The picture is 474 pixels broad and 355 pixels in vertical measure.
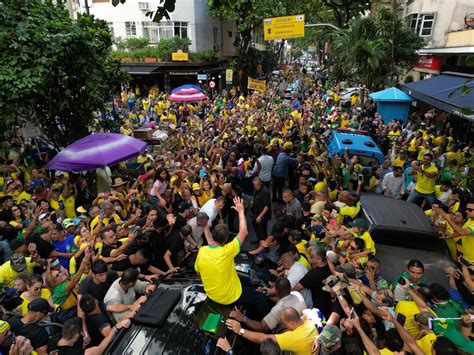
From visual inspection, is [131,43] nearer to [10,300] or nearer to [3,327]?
[10,300]

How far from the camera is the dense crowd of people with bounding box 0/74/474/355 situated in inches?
134

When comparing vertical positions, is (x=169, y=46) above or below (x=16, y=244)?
above

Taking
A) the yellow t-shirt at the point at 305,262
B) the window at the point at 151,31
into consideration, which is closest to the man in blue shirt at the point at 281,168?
the yellow t-shirt at the point at 305,262

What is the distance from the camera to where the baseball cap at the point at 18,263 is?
4547 mm

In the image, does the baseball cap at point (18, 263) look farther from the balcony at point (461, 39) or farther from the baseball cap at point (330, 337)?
the balcony at point (461, 39)

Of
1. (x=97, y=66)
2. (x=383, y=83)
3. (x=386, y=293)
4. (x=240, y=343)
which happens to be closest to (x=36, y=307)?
(x=240, y=343)

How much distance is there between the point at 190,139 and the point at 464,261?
31.5 ft

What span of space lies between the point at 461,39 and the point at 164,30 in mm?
21804

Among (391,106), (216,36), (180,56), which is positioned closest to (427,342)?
(391,106)

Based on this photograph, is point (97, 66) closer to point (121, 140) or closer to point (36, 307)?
point (121, 140)

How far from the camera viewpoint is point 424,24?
20.1 metres

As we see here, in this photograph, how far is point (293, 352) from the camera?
130 inches

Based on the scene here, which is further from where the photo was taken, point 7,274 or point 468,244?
point 468,244

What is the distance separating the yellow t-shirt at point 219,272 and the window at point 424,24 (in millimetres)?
21480
